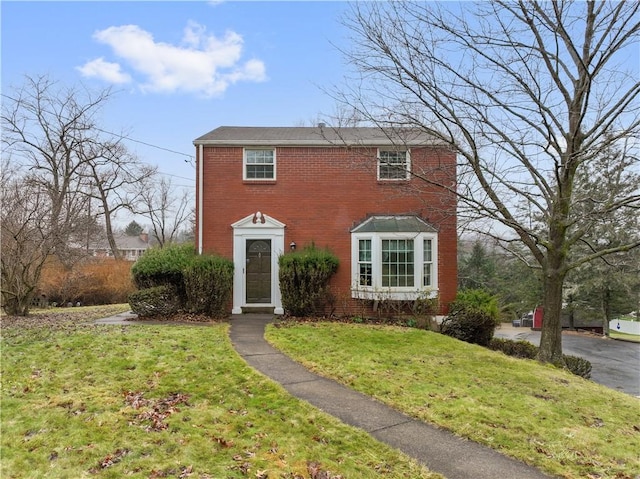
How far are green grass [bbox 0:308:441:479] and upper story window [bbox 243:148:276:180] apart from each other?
6949 mm

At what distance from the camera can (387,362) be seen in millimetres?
7430

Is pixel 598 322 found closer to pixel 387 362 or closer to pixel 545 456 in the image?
pixel 387 362

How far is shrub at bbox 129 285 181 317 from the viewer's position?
36.0ft

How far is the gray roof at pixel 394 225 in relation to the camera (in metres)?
12.0

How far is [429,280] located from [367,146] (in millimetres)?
4425

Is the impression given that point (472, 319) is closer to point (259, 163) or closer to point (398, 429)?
point (259, 163)

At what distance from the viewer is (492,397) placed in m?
5.77

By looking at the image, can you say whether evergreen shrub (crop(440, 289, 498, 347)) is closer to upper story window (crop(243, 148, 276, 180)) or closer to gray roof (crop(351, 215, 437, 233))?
gray roof (crop(351, 215, 437, 233))

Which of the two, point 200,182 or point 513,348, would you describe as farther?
point 200,182

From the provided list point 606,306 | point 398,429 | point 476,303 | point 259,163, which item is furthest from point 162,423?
point 606,306

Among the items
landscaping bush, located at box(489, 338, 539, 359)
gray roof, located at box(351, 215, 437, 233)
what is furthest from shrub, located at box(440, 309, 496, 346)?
gray roof, located at box(351, 215, 437, 233)

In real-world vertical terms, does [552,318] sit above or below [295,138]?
below

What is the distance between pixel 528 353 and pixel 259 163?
960 cm

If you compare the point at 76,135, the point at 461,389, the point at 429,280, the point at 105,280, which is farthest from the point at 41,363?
the point at 76,135
